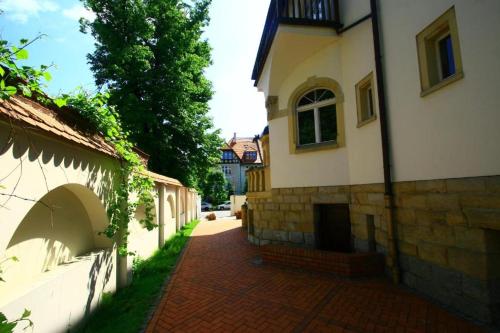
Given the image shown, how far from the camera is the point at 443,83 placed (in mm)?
4496

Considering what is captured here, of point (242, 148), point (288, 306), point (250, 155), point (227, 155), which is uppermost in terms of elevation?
point (242, 148)

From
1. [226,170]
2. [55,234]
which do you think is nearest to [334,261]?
[55,234]

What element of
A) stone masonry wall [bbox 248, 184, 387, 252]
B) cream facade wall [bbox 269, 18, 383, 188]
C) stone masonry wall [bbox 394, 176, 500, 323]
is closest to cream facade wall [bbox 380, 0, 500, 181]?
stone masonry wall [bbox 394, 176, 500, 323]

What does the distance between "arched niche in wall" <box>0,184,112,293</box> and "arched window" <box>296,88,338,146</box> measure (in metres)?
5.99

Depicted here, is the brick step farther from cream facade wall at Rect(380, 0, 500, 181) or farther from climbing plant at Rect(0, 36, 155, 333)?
climbing plant at Rect(0, 36, 155, 333)

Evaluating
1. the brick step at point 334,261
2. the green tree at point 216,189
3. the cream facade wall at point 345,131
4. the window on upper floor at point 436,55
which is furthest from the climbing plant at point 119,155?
the green tree at point 216,189

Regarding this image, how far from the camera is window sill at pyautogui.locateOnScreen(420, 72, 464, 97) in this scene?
421cm

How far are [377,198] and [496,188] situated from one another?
2853 millimetres

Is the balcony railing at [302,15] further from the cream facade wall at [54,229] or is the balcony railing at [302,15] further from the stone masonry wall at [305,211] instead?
the cream facade wall at [54,229]

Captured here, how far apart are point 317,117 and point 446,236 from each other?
487 cm

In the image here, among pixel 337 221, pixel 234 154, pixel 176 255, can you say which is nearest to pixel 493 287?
pixel 337 221

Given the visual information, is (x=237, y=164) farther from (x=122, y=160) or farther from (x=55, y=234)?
(x=55, y=234)

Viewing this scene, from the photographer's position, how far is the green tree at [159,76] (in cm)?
1520

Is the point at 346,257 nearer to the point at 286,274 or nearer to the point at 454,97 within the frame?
the point at 286,274
